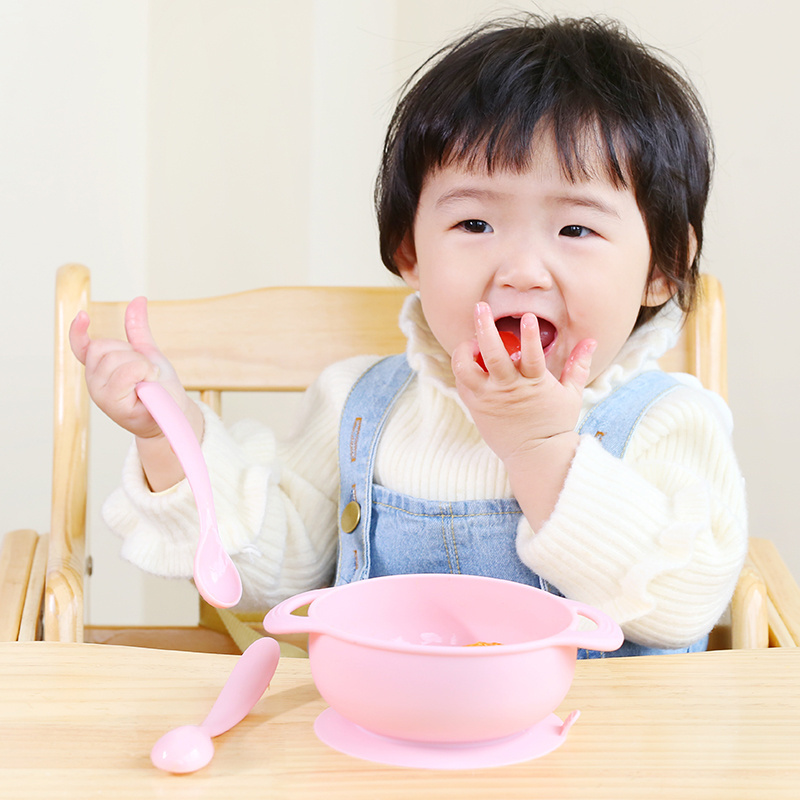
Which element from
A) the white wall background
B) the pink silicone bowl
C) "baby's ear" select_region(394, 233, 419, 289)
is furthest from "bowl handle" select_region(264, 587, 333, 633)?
the white wall background

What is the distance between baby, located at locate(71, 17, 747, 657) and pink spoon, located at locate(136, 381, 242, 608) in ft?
0.49

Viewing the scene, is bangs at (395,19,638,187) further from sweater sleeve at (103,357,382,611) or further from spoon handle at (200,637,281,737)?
spoon handle at (200,637,281,737)

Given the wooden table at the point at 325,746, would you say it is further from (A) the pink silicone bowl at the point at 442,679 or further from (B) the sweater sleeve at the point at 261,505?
(B) the sweater sleeve at the point at 261,505

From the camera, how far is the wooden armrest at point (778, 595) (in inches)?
29.7

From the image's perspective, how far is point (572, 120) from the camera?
2.43ft

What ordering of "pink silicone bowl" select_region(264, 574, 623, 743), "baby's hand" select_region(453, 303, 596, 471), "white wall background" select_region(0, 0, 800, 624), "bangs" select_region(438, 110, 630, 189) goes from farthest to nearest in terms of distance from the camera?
"white wall background" select_region(0, 0, 800, 624) → "bangs" select_region(438, 110, 630, 189) → "baby's hand" select_region(453, 303, 596, 471) → "pink silicone bowl" select_region(264, 574, 623, 743)

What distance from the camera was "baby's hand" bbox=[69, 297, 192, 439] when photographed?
2.28ft

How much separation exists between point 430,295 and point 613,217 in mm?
157

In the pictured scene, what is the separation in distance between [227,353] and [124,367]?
313 millimetres

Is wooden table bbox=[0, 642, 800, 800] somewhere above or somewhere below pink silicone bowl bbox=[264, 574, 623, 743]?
below

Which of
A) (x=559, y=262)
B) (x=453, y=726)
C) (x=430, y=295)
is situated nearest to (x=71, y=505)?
(x=430, y=295)

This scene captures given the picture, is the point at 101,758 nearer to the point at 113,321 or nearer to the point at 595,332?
the point at 595,332

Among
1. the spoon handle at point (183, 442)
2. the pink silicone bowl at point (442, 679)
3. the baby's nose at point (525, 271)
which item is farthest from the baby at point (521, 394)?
the pink silicone bowl at point (442, 679)

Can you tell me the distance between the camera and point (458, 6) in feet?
4.81
